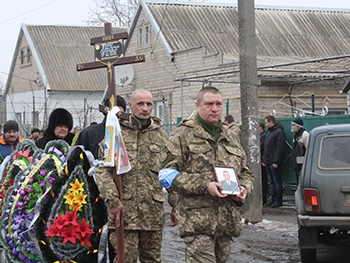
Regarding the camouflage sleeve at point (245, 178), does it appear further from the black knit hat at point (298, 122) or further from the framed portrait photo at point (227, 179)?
the black knit hat at point (298, 122)

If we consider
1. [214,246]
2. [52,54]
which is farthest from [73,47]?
[214,246]

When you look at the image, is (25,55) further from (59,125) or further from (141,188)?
(141,188)

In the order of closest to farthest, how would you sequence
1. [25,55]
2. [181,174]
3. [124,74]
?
[181,174], [124,74], [25,55]

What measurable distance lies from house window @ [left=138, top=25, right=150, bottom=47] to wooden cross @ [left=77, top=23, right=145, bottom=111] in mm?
21335

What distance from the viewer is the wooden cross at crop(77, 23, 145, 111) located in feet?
20.7

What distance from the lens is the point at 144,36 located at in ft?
92.3

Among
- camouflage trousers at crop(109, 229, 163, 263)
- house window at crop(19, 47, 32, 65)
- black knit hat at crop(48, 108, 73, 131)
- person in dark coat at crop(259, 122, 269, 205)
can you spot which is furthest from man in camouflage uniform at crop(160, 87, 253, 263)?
house window at crop(19, 47, 32, 65)

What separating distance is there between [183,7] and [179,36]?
1.82 metres

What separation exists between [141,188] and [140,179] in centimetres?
8

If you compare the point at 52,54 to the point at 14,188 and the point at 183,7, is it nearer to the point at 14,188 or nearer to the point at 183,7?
the point at 183,7

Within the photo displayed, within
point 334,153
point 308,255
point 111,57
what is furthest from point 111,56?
point 308,255

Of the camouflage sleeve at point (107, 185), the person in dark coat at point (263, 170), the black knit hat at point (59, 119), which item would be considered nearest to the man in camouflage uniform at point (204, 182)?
the camouflage sleeve at point (107, 185)

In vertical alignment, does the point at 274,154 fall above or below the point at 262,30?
below

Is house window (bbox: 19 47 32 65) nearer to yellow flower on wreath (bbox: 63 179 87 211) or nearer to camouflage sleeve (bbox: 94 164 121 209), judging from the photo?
yellow flower on wreath (bbox: 63 179 87 211)
